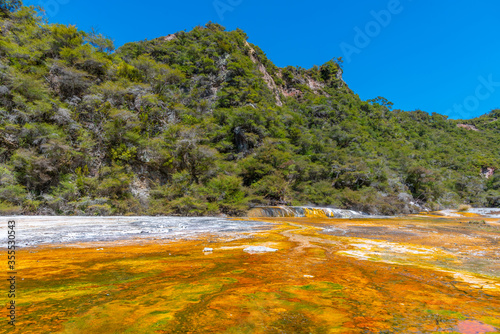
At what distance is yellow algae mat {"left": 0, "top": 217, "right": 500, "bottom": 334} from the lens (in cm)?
166

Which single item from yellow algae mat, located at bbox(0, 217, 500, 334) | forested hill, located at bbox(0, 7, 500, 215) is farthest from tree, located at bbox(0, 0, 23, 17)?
yellow algae mat, located at bbox(0, 217, 500, 334)

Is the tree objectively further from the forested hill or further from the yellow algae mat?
the yellow algae mat

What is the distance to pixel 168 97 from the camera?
77.3 ft

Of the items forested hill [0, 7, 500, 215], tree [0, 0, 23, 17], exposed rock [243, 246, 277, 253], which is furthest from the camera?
tree [0, 0, 23, 17]

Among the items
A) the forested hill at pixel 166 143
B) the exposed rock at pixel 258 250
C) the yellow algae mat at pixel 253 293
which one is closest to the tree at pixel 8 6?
the forested hill at pixel 166 143

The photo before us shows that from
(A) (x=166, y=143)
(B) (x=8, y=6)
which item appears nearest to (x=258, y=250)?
(A) (x=166, y=143)

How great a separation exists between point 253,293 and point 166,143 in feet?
59.9

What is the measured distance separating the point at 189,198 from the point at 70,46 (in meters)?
17.8

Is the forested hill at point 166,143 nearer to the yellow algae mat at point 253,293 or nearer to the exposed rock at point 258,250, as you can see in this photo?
the exposed rock at point 258,250

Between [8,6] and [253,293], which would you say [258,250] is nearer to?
[253,293]

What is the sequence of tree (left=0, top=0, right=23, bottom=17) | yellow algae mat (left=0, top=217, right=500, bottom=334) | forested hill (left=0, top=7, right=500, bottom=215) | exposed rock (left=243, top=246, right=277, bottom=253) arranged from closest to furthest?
yellow algae mat (left=0, top=217, right=500, bottom=334) < exposed rock (left=243, top=246, right=277, bottom=253) < forested hill (left=0, top=7, right=500, bottom=215) < tree (left=0, top=0, right=23, bottom=17)

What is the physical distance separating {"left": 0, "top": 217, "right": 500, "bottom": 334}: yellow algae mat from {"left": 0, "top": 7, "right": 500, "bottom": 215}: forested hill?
42.3 ft

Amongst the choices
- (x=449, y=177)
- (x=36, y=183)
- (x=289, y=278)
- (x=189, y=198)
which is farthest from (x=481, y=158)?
(x=36, y=183)

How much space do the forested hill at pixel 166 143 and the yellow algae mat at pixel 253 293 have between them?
1289 cm
